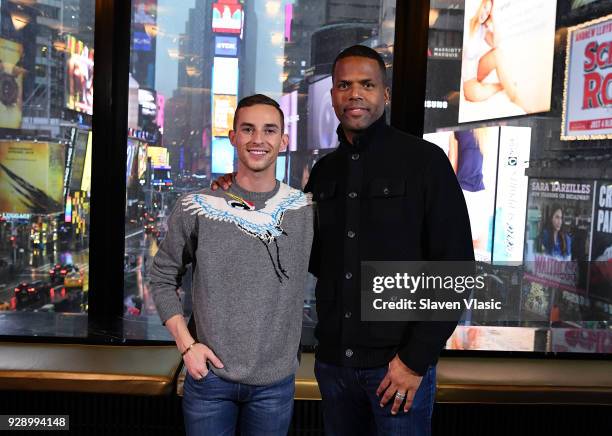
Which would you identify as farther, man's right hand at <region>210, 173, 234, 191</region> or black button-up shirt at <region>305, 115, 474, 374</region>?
man's right hand at <region>210, 173, 234, 191</region>

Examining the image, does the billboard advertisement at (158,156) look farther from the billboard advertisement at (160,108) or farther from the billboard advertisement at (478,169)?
the billboard advertisement at (478,169)

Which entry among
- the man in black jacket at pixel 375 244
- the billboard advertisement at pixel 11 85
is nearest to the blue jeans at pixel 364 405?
the man in black jacket at pixel 375 244

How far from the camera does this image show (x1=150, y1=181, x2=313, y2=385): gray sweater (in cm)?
144

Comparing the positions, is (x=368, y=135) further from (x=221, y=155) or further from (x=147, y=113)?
(x=147, y=113)

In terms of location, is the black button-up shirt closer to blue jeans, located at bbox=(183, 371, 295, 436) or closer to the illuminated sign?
blue jeans, located at bbox=(183, 371, 295, 436)

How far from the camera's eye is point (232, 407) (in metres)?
1.47

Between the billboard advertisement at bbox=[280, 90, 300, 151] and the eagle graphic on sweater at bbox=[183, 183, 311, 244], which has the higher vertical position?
the billboard advertisement at bbox=[280, 90, 300, 151]

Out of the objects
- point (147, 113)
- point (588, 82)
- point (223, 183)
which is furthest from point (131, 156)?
point (588, 82)

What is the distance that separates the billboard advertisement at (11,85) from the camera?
2740mm

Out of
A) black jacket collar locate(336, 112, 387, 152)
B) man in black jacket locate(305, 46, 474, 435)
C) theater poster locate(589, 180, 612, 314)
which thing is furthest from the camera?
theater poster locate(589, 180, 612, 314)

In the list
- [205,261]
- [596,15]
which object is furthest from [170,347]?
[596,15]

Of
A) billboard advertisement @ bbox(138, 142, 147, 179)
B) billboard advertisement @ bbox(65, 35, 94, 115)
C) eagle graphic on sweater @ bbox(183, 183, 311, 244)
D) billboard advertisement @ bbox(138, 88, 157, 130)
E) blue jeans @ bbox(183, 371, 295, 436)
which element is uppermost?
billboard advertisement @ bbox(65, 35, 94, 115)

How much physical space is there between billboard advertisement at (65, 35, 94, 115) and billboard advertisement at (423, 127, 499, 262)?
155cm

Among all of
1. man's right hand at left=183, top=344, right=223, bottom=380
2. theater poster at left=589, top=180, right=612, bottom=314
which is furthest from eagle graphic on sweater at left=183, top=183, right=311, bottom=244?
theater poster at left=589, top=180, right=612, bottom=314
